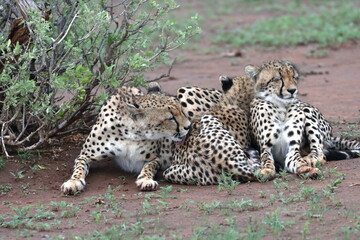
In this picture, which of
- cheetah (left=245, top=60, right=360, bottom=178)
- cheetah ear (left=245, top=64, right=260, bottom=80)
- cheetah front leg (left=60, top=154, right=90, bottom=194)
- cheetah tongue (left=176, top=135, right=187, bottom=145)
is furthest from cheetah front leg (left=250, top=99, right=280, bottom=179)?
cheetah front leg (left=60, top=154, right=90, bottom=194)

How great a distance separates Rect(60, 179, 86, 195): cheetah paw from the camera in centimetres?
615

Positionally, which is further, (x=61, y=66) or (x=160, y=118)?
(x=61, y=66)

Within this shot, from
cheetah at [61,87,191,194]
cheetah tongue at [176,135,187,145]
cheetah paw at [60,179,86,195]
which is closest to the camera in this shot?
cheetah paw at [60,179,86,195]

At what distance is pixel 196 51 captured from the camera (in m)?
14.6

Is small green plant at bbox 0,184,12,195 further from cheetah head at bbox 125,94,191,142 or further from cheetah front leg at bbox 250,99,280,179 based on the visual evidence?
cheetah front leg at bbox 250,99,280,179

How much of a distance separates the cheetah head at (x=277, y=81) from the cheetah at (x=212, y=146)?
0.33 m

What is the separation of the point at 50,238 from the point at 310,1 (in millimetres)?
14924

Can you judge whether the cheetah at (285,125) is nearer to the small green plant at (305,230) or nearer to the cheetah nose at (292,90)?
the cheetah nose at (292,90)

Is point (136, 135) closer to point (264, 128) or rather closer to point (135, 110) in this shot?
point (135, 110)

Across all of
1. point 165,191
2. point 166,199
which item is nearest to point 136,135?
point 165,191

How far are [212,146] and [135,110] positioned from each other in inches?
28.8

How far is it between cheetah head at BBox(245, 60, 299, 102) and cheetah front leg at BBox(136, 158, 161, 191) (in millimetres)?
1222

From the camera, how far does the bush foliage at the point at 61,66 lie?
6.22m

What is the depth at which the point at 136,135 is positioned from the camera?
6590mm
